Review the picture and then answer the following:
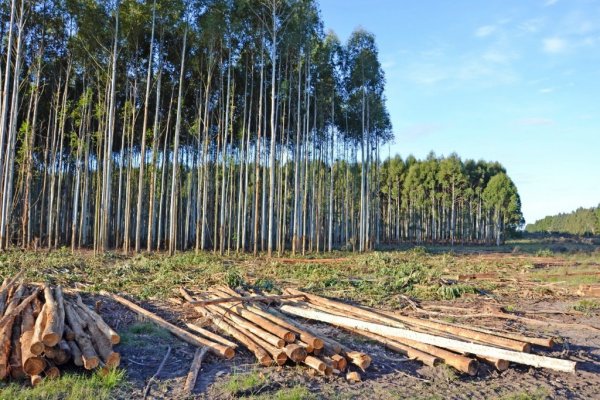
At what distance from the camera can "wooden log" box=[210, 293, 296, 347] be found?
6055mm

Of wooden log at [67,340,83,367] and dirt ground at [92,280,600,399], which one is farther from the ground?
wooden log at [67,340,83,367]

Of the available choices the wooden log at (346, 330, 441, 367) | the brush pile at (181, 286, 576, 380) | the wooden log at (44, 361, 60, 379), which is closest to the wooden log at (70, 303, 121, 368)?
the wooden log at (44, 361, 60, 379)

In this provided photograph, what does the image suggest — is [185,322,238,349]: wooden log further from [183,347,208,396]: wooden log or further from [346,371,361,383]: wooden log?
[346,371,361,383]: wooden log

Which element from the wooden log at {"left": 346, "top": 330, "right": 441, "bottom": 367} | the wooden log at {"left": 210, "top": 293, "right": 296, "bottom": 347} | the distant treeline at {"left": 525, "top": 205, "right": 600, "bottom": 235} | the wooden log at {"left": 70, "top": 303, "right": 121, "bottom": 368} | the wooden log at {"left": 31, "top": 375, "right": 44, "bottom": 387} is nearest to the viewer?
the wooden log at {"left": 31, "top": 375, "right": 44, "bottom": 387}

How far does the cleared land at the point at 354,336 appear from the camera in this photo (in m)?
5.13

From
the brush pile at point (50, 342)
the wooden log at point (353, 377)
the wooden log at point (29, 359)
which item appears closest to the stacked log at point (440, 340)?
the wooden log at point (353, 377)

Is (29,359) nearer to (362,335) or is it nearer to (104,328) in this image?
(104,328)

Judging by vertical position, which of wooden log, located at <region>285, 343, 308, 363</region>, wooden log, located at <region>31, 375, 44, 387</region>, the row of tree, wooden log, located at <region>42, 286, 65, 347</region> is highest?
the row of tree

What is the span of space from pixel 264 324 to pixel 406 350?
191cm

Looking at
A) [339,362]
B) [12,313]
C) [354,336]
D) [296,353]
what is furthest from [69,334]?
[354,336]

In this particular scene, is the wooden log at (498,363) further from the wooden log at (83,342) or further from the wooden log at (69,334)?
the wooden log at (69,334)

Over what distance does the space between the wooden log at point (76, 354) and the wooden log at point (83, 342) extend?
4cm

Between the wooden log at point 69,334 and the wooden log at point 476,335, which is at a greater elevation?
the wooden log at point 69,334

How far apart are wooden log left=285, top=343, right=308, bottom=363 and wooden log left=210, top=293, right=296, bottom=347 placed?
0.28m
